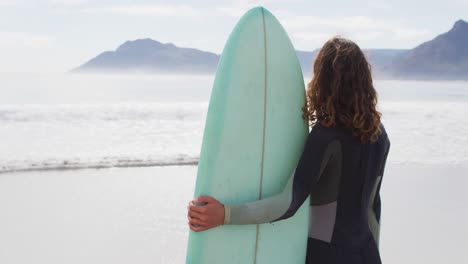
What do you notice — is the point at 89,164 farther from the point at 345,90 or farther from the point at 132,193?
the point at 345,90

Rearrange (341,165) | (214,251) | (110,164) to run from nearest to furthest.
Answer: (341,165) < (214,251) < (110,164)

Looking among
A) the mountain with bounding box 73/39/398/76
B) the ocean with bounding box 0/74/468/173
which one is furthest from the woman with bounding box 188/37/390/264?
the mountain with bounding box 73/39/398/76

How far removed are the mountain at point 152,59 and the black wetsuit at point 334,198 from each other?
87.1m

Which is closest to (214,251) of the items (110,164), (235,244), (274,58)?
(235,244)

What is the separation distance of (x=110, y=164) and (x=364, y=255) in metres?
5.26

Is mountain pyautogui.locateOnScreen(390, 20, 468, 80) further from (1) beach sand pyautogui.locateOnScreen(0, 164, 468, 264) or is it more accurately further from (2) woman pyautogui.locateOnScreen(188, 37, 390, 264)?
(2) woman pyautogui.locateOnScreen(188, 37, 390, 264)

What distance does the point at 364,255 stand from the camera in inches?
60.2

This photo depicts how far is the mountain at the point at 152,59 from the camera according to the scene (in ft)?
300

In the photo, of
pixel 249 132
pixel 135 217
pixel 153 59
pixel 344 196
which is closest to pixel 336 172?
pixel 344 196

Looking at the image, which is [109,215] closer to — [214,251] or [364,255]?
[214,251]

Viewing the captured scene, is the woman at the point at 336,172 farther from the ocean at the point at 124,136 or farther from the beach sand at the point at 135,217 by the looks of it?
the ocean at the point at 124,136

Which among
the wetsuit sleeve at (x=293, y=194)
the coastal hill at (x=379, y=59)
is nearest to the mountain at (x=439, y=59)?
the coastal hill at (x=379, y=59)

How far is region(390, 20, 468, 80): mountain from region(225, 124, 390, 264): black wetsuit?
6937 centimetres

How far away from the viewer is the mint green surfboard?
64.7 inches
